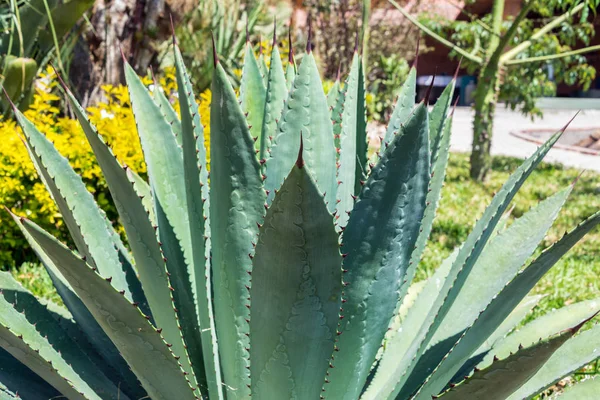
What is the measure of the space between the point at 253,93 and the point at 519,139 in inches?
531

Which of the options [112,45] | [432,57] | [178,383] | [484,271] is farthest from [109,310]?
[432,57]

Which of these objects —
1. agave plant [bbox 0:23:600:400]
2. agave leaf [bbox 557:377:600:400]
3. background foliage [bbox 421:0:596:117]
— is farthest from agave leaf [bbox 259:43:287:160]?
background foliage [bbox 421:0:596:117]

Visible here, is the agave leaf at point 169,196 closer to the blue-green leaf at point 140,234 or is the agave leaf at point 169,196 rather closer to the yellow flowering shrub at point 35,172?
the blue-green leaf at point 140,234

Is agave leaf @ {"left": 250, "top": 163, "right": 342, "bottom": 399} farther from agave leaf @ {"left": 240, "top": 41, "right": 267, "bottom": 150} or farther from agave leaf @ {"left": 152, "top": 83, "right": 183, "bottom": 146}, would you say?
agave leaf @ {"left": 152, "top": 83, "right": 183, "bottom": 146}

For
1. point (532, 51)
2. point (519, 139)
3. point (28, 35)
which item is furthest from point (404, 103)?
point (519, 139)

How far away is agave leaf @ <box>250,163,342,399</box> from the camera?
100cm

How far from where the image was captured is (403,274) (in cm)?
125

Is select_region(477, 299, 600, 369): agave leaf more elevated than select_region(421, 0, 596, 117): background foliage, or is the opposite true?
select_region(421, 0, 596, 117): background foliage

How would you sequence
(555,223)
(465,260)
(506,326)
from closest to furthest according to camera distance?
(465,260)
(506,326)
(555,223)

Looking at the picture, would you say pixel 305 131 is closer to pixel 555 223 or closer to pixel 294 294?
pixel 294 294

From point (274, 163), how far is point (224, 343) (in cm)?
38

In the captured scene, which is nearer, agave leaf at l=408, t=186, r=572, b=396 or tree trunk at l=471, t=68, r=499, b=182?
agave leaf at l=408, t=186, r=572, b=396

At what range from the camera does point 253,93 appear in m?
1.54

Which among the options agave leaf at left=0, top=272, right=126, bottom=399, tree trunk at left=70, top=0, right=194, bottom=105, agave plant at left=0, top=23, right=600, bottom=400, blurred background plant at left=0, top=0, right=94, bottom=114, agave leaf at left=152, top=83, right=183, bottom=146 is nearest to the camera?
agave plant at left=0, top=23, right=600, bottom=400
